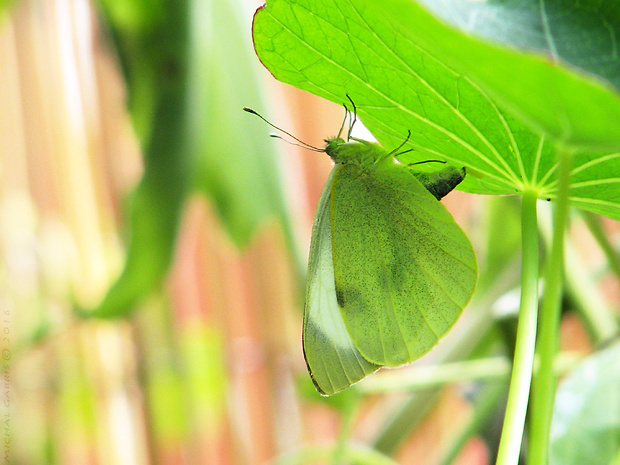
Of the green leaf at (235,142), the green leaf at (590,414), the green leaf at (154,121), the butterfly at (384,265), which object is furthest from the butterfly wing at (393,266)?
the green leaf at (235,142)

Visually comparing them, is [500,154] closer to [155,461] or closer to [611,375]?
[611,375]

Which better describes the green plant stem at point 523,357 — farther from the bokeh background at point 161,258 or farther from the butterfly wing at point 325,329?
the bokeh background at point 161,258

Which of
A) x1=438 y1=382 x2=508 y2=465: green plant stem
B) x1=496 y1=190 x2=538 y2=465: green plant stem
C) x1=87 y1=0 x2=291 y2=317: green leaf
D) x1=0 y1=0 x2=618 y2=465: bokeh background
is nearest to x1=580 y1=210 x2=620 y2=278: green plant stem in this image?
x1=0 y1=0 x2=618 y2=465: bokeh background

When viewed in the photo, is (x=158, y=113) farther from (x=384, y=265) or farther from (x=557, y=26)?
(x=557, y=26)

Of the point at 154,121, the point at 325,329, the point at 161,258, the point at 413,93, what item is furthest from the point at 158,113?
the point at 413,93

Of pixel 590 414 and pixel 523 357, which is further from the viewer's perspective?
pixel 590 414

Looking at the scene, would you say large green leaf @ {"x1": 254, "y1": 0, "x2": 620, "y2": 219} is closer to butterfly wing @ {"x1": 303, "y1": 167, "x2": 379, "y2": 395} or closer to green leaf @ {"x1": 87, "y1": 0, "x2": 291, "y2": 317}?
butterfly wing @ {"x1": 303, "y1": 167, "x2": 379, "y2": 395}

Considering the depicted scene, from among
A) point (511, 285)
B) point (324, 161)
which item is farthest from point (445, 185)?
point (324, 161)
